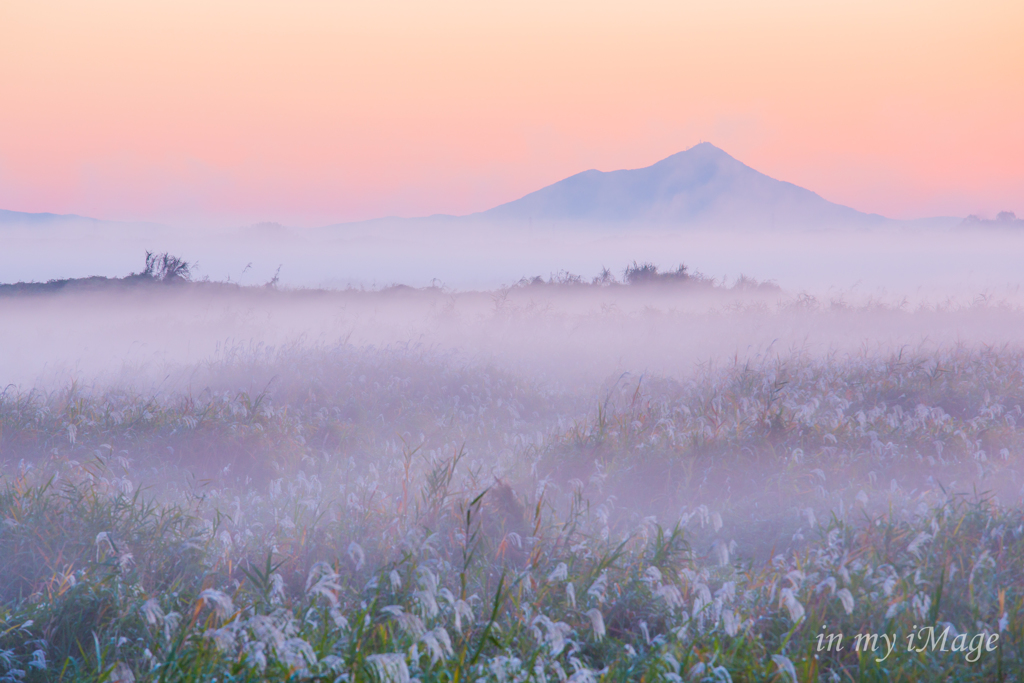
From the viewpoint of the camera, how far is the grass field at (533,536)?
2473 mm

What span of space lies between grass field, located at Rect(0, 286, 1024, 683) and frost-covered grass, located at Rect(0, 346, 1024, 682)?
0.02 meters

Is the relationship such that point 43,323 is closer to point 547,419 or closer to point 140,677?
point 547,419

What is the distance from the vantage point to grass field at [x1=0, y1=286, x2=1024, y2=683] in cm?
247

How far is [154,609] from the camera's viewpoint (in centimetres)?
233

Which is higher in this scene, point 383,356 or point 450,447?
point 383,356

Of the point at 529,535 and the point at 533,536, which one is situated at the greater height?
the point at 533,536

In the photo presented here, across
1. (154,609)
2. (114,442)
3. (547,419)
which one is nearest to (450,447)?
(547,419)

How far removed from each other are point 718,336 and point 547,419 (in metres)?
5.76

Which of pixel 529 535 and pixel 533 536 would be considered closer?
pixel 533 536

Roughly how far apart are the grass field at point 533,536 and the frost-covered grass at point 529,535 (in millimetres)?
22

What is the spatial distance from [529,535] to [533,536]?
0.45m

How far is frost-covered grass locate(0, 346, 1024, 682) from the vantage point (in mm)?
2473

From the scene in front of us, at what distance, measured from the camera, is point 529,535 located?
158 inches

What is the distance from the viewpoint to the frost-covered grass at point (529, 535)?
247 cm
